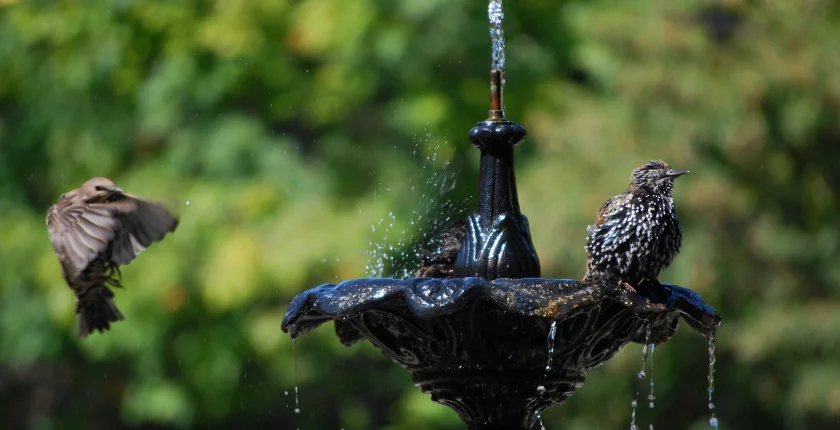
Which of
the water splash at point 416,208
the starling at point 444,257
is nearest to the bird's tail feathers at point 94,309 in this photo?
the water splash at point 416,208

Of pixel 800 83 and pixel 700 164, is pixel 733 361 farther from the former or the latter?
pixel 800 83

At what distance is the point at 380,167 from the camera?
13938 millimetres

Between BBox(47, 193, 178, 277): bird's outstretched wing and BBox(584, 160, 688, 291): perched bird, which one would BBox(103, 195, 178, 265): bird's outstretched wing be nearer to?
BBox(47, 193, 178, 277): bird's outstretched wing

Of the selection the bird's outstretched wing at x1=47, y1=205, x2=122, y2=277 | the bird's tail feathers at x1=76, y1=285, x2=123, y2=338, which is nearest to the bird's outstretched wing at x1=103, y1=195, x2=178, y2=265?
the bird's outstretched wing at x1=47, y1=205, x2=122, y2=277

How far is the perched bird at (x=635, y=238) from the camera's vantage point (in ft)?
16.1

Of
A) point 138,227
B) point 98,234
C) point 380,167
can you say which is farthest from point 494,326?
point 380,167

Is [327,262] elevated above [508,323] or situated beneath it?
elevated above

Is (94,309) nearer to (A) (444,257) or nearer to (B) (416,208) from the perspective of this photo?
(A) (444,257)

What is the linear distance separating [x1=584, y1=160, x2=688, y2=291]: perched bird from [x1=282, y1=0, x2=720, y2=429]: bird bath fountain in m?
0.12

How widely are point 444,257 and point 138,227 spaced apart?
243 cm

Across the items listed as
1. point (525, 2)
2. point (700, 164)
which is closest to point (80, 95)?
point (525, 2)

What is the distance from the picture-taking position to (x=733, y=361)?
13.4m

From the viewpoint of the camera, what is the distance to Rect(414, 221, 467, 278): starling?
5672 millimetres

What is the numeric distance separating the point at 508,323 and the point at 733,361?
896 cm
